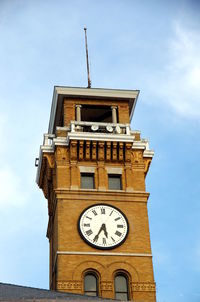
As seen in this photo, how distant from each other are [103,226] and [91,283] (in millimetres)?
3570

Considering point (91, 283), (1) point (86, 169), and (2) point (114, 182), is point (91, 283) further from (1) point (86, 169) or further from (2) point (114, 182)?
(1) point (86, 169)

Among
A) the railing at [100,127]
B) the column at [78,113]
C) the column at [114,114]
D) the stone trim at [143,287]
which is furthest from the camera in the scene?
the column at [114,114]

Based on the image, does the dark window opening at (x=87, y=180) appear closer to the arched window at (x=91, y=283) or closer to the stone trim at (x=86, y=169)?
the stone trim at (x=86, y=169)

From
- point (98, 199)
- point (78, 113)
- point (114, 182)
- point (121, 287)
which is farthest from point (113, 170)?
point (121, 287)

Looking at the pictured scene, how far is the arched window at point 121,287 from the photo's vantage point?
44.4 metres

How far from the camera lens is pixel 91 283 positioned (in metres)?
44.4

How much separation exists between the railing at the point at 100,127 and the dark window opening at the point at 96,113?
2.49m

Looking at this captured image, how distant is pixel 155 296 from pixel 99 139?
10576 mm

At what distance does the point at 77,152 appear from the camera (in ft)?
159

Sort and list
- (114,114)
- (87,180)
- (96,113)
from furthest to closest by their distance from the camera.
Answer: (96,113), (114,114), (87,180)

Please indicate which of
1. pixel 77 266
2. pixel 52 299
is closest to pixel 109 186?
pixel 77 266

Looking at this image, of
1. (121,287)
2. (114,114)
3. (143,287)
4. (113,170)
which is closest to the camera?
(143,287)

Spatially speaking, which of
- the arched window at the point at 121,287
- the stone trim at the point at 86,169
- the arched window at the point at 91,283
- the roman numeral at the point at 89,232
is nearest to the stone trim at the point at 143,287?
the arched window at the point at 121,287

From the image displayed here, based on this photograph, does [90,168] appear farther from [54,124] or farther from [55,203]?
[54,124]
